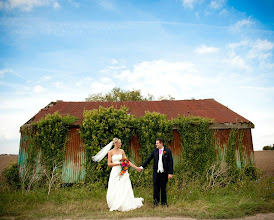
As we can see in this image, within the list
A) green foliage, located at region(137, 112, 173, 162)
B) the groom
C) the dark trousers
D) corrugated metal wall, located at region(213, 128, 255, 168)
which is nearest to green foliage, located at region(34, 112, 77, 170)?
green foliage, located at region(137, 112, 173, 162)

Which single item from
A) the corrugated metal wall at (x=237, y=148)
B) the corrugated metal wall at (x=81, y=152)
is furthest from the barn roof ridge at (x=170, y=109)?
the corrugated metal wall at (x=81, y=152)

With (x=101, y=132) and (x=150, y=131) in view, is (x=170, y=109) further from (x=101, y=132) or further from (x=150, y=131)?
(x=101, y=132)

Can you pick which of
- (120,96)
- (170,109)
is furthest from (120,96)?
(170,109)

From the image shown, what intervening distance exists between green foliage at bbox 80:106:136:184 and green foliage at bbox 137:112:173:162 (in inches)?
18.2

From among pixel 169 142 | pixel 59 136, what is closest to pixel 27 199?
pixel 59 136

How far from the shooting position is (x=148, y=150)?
31.3ft

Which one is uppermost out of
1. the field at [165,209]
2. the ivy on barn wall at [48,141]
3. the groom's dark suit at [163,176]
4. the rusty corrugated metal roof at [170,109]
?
the rusty corrugated metal roof at [170,109]

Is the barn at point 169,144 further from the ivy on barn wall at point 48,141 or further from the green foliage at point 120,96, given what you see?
the green foliage at point 120,96

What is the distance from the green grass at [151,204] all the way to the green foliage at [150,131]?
75.7 inches

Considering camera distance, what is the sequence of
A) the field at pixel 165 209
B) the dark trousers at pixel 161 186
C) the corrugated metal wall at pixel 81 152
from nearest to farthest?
the field at pixel 165 209 < the dark trousers at pixel 161 186 < the corrugated metal wall at pixel 81 152

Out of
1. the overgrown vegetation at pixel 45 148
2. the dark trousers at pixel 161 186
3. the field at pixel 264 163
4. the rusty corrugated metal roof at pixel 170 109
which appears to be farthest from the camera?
the field at pixel 264 163

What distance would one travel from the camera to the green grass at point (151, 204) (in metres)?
5.83

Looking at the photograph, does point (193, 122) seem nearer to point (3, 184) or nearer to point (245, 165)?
point (245, 165)

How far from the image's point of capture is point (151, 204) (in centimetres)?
670
